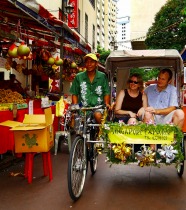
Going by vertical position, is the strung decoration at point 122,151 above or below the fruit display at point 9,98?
below

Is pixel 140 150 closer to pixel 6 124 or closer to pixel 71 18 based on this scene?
pixel 6 124

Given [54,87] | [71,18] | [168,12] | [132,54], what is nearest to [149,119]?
[132,54]

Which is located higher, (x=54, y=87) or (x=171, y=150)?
(x=54, y=87)

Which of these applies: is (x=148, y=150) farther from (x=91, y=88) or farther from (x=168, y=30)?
(x=168, y=30)

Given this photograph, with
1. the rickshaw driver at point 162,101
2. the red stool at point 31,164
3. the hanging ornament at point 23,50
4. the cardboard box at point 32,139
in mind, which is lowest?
the red stool at point 31,164

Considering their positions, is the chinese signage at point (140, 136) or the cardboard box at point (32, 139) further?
the cardboard box at point (32, 139)

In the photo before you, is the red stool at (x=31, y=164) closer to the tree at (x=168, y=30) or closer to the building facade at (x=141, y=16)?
the tree at (x=168, y=30)

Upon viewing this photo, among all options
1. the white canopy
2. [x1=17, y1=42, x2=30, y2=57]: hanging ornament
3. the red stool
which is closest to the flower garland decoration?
the red stool

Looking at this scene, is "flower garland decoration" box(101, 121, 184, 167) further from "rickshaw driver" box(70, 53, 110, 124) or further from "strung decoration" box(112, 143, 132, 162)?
"rickshaw driver" box(70, 53, 110, 124)

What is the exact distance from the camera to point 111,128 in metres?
5.29

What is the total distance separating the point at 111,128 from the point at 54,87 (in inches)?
448

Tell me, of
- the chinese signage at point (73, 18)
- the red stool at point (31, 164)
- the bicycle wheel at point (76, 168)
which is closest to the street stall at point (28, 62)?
the red stool at point (31, 164)

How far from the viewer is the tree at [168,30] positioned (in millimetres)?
24750

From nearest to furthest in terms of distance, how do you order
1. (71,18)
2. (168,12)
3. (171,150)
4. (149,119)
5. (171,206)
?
(171,206) < (171,150) < (149,119) < (71,18) < (168,12)
